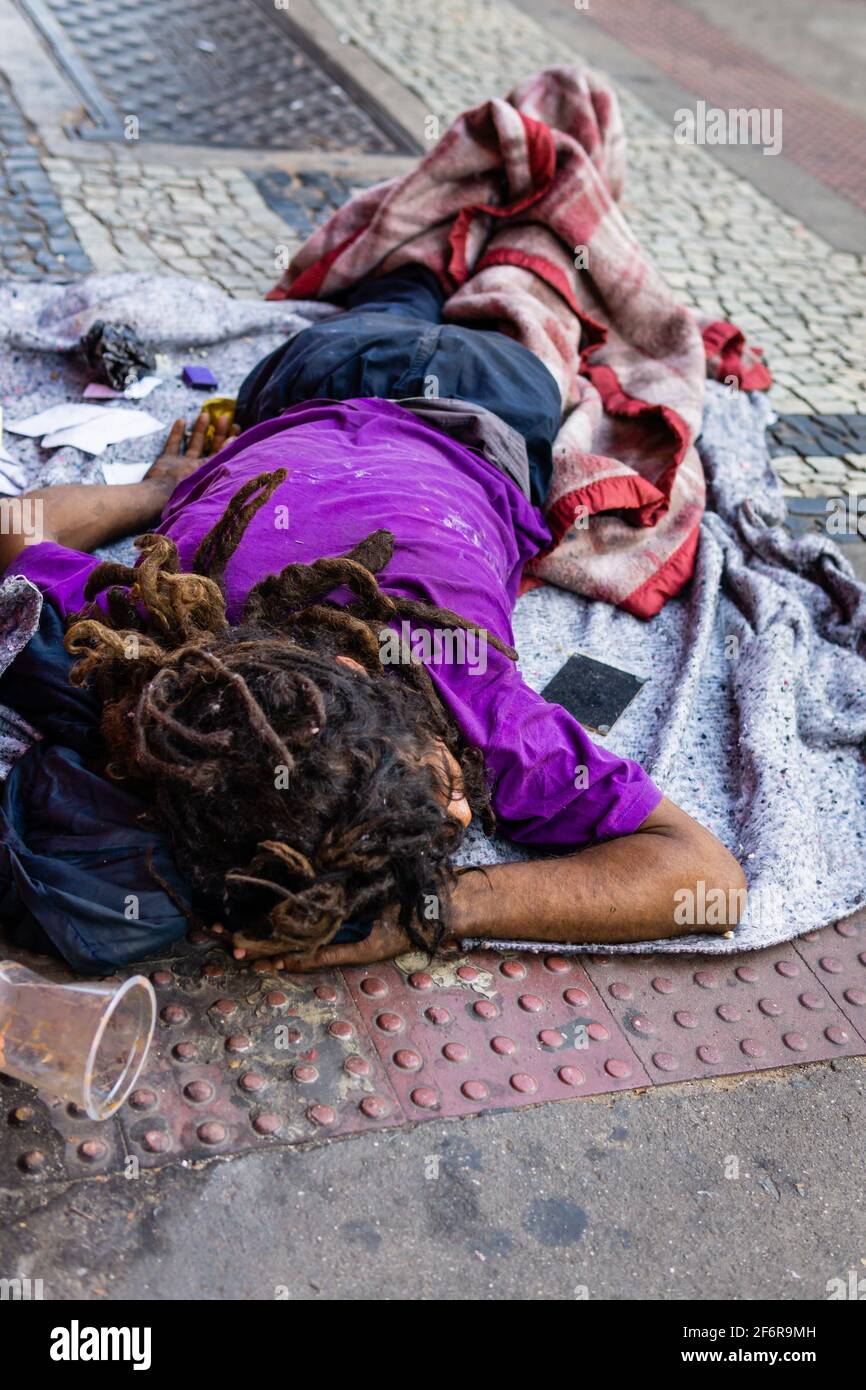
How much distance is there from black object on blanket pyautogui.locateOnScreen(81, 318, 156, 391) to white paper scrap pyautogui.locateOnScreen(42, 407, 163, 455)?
0.12 metres

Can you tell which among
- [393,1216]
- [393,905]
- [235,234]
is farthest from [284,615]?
[235,234]

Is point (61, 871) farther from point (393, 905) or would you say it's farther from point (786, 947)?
point (786, 947)

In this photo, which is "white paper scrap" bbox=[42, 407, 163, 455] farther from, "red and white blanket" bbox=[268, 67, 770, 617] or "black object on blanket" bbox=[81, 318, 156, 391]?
"red and white blanket" bbox=[268, 67, 770, 617]

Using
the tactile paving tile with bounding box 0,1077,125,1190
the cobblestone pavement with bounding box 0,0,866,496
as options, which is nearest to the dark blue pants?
the cobblestone pavement with bounding box 0,0,866,496

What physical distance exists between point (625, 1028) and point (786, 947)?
451mm

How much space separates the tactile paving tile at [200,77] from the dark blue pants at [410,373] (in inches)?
117

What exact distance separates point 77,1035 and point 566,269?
2898mm

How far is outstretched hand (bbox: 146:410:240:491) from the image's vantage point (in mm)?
3514

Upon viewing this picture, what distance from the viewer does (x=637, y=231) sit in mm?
5871

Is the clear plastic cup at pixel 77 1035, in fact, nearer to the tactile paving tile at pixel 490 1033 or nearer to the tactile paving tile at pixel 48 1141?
the tactile paving tile at pixel 48 1141

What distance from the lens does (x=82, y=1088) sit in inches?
75.7

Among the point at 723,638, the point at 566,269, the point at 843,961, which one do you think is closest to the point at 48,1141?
the point at 843,961

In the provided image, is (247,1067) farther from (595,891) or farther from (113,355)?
(113,355)

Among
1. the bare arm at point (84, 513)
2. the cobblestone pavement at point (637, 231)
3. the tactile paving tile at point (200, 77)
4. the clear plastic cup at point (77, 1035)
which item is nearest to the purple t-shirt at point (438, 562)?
the bare arm at point (84, 513)
